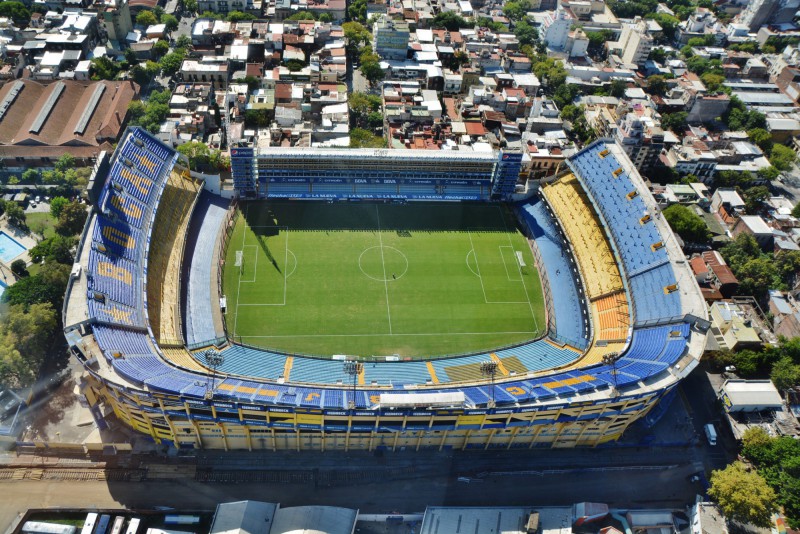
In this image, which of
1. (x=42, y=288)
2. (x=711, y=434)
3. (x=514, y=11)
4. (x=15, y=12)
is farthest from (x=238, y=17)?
(x=711, y=434)

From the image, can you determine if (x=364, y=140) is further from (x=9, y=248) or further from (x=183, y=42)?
(x=9, y=248)

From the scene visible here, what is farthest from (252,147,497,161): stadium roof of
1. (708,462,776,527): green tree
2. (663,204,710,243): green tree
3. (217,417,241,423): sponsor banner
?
(708,462,776,527): green tree

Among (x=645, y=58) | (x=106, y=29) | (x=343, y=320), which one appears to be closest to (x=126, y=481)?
(x=343, y=320)

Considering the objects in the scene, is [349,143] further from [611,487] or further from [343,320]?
[611,487]

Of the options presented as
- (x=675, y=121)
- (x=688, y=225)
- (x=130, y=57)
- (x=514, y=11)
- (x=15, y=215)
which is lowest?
(x=15, y=215)

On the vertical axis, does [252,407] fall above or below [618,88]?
below

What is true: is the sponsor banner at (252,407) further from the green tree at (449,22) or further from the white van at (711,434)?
the green tree at (449,22)

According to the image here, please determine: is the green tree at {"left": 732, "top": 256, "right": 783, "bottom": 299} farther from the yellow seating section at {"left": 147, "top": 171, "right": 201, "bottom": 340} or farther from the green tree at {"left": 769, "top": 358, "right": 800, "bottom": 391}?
the yellow seating section at {"left": 147, "top": 171, "right": 201, "bottom": 340}

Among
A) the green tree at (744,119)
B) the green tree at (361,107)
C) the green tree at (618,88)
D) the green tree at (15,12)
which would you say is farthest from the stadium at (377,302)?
the green tree at (15,12)
